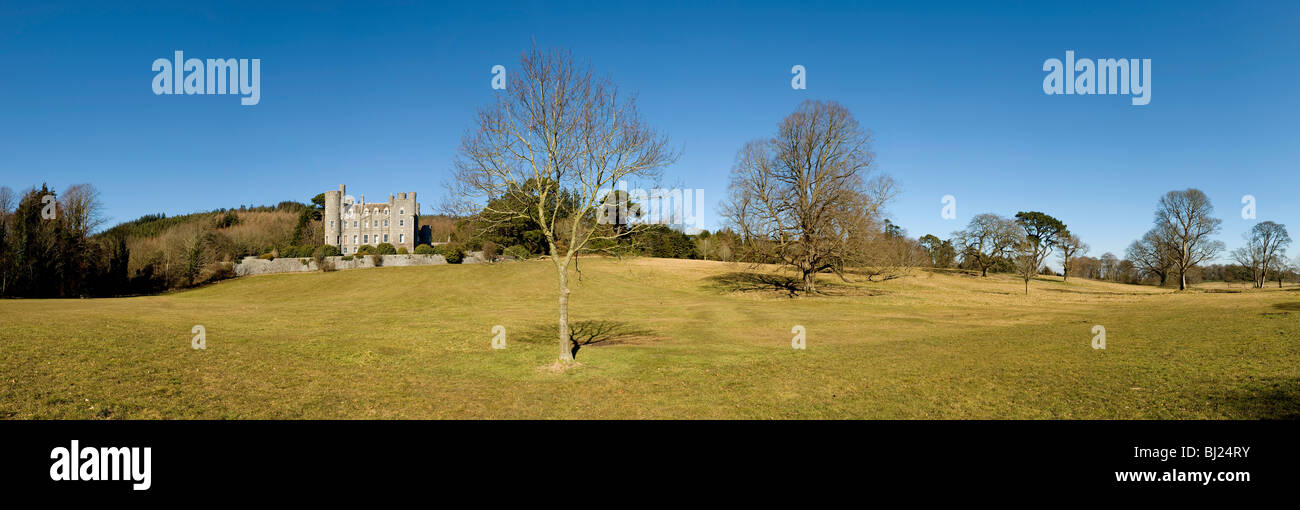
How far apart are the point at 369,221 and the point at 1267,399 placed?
383 feet

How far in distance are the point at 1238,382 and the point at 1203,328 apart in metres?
9.55

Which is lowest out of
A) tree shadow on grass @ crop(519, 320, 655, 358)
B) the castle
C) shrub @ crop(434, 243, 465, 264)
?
tree shadow on grass @ crop(519, 320, 655, 358)

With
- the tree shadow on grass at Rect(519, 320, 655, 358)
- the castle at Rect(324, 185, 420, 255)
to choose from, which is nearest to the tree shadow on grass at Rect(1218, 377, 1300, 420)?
the tree shadow on grass at Rect(519, 320, 655, 358)

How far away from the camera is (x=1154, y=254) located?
67.0 m

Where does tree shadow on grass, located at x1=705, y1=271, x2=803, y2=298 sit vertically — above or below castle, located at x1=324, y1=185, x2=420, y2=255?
below

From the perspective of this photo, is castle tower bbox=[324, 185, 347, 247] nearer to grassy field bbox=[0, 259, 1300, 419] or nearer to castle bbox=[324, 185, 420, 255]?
castle bbox=[324, 185, 420, 255]

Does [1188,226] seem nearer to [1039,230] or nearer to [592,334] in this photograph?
[1039,230]

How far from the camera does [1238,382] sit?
30.4 feet

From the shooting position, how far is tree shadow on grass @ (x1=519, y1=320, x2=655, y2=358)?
20.1m

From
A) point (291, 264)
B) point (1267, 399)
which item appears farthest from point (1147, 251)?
point (291, 264)

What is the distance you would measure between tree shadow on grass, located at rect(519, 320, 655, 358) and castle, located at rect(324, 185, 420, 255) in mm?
85390

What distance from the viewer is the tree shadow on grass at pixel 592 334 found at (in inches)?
793
